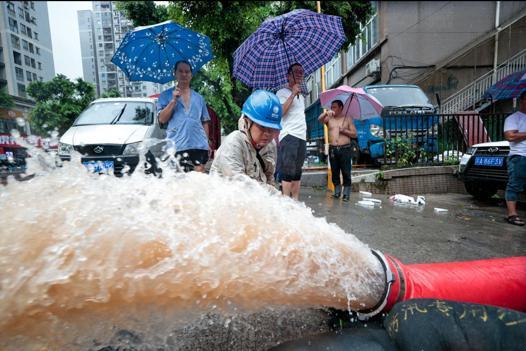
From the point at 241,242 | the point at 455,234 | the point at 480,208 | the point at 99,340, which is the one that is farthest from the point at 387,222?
the point at 99,340

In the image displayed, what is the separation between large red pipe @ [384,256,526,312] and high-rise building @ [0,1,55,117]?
11.5 ft

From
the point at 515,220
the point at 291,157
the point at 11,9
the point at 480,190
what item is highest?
the point at 11,9

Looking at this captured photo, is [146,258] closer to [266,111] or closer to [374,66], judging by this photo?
[266,111]

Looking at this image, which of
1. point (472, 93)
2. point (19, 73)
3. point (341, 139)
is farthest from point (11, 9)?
point (472, 93)

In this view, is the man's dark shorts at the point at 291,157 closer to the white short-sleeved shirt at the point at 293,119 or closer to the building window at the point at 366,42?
the white short-sleeved shirt at the point at 293,119

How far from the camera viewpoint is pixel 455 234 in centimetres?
368

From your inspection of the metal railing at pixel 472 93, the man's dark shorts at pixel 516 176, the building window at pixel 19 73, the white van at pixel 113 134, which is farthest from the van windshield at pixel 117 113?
the metal railing at pixel 472 93

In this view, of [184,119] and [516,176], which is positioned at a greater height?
[184,119]

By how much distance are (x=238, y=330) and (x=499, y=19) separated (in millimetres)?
13208

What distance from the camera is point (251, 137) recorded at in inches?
93.6

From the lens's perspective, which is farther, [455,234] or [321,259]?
[455,234]

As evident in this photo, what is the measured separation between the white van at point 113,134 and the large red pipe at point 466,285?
3.83m

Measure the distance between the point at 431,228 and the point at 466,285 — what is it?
2.55m

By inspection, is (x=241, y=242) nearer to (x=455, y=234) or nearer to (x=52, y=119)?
(x=455, y=234)
